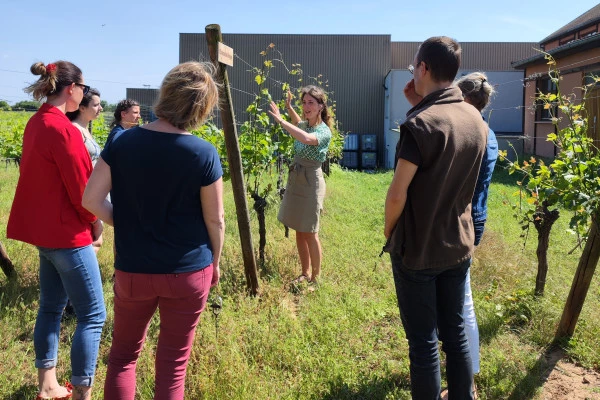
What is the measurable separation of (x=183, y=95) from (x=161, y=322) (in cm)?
89

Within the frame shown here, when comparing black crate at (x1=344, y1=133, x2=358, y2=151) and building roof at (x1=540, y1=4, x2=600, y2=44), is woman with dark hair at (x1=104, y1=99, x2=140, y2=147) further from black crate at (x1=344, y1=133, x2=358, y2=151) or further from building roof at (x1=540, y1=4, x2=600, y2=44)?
black crate at (x1=344, y1=133, x2=358, y2=151)

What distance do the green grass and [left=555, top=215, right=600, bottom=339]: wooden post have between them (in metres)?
0.10

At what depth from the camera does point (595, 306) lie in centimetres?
380

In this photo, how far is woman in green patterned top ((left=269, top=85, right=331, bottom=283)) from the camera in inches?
159

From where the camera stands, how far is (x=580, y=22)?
17.7 m

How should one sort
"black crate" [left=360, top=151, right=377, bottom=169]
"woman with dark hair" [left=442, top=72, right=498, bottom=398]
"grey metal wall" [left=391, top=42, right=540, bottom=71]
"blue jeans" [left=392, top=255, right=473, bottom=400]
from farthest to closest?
"grey metal wall" [left=391, top=42, right=540, bottom=71]
"black crate" [left=360, top=151, right=377, bottom=169]
"woman with dark hair" [left=442, top=72, right=498, bottom=398]
"blue jeans" [left=392, top=255, right=473, bottom=400]

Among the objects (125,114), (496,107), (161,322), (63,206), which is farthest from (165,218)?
(496,107)

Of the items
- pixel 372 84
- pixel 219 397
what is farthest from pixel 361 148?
pixel 219 397

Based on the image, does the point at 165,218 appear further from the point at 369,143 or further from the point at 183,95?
the point at 369,143

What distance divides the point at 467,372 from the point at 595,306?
2.03 metres

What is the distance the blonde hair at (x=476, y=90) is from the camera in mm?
2596

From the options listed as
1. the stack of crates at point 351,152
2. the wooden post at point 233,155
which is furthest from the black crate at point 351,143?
the wooden post at point 233,155

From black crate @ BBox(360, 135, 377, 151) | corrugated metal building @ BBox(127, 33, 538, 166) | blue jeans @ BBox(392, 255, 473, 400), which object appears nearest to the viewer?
blue jeans @ BBox(392, 255, 473, 400)

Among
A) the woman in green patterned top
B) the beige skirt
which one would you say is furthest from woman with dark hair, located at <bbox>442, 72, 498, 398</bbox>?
the beige skirt
